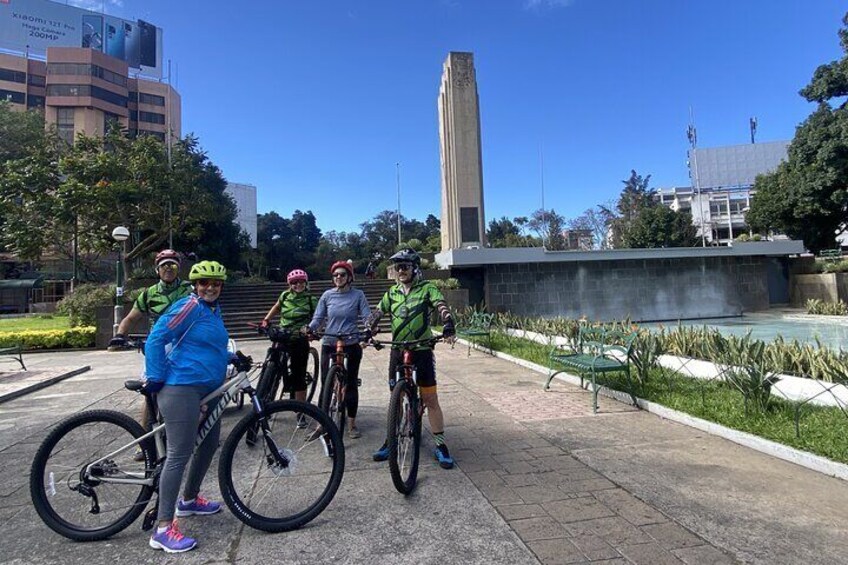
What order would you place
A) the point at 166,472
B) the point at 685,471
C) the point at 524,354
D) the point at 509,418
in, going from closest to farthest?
1. the point at 166,472
2. the point at 685,471
3. the point at 509,418
4. the point at 524,354

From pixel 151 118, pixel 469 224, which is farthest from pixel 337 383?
pixel 151 118

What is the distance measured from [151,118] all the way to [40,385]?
223 ft

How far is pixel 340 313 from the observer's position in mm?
4992

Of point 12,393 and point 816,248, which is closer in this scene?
point 12,393

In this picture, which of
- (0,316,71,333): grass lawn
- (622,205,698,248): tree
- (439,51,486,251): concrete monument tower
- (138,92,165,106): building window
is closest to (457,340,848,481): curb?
(439,51,486,251): concrete monument tower

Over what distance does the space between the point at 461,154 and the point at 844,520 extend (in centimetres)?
2148

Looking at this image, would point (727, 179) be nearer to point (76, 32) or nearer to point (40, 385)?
point (40, 385)

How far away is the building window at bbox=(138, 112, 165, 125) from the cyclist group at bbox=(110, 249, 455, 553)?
237 ft

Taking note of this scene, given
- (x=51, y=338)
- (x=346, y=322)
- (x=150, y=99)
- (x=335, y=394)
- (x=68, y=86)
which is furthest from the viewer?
(x=150, y=99)

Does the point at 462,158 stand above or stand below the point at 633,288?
above

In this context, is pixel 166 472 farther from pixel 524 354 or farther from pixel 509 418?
pixel 524 354

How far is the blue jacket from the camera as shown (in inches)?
116

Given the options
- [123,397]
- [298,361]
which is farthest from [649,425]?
[123,397]

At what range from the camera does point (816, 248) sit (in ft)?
99.9
